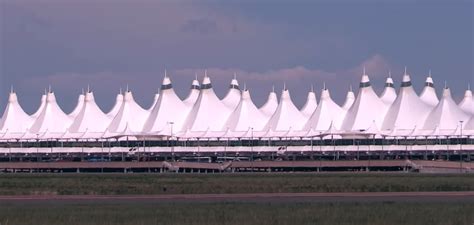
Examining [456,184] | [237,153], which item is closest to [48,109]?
[237,153]

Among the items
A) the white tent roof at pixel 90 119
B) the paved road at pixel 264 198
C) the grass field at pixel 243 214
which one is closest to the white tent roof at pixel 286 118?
the white tent roof at pixel 90 119

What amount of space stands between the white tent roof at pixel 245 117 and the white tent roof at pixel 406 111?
53.4 ft

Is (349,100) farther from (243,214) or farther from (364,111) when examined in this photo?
(243,214)

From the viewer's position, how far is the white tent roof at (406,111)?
122062mm

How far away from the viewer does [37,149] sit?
136 meters

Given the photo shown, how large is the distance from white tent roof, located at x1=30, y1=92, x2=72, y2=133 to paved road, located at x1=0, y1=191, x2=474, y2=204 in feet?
303

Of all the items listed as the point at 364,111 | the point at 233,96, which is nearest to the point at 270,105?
the point at 233,96

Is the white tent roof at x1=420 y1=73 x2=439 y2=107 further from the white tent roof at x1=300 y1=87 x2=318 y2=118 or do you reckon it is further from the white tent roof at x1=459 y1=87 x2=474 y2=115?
the white tent roof at x1=300 y1=87 x2=318 y2=118

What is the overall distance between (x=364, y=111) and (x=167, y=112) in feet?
83.9

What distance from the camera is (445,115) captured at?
120188mm

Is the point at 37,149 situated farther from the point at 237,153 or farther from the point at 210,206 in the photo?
Result: the point at 210,206

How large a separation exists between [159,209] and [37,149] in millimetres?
100866

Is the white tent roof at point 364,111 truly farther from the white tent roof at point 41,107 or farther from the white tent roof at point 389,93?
the white tent roof at point 41,107

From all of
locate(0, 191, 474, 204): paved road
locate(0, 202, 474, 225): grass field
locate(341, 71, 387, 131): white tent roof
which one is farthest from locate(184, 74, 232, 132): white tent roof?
locate(0, 202, 474, 225): grass field
